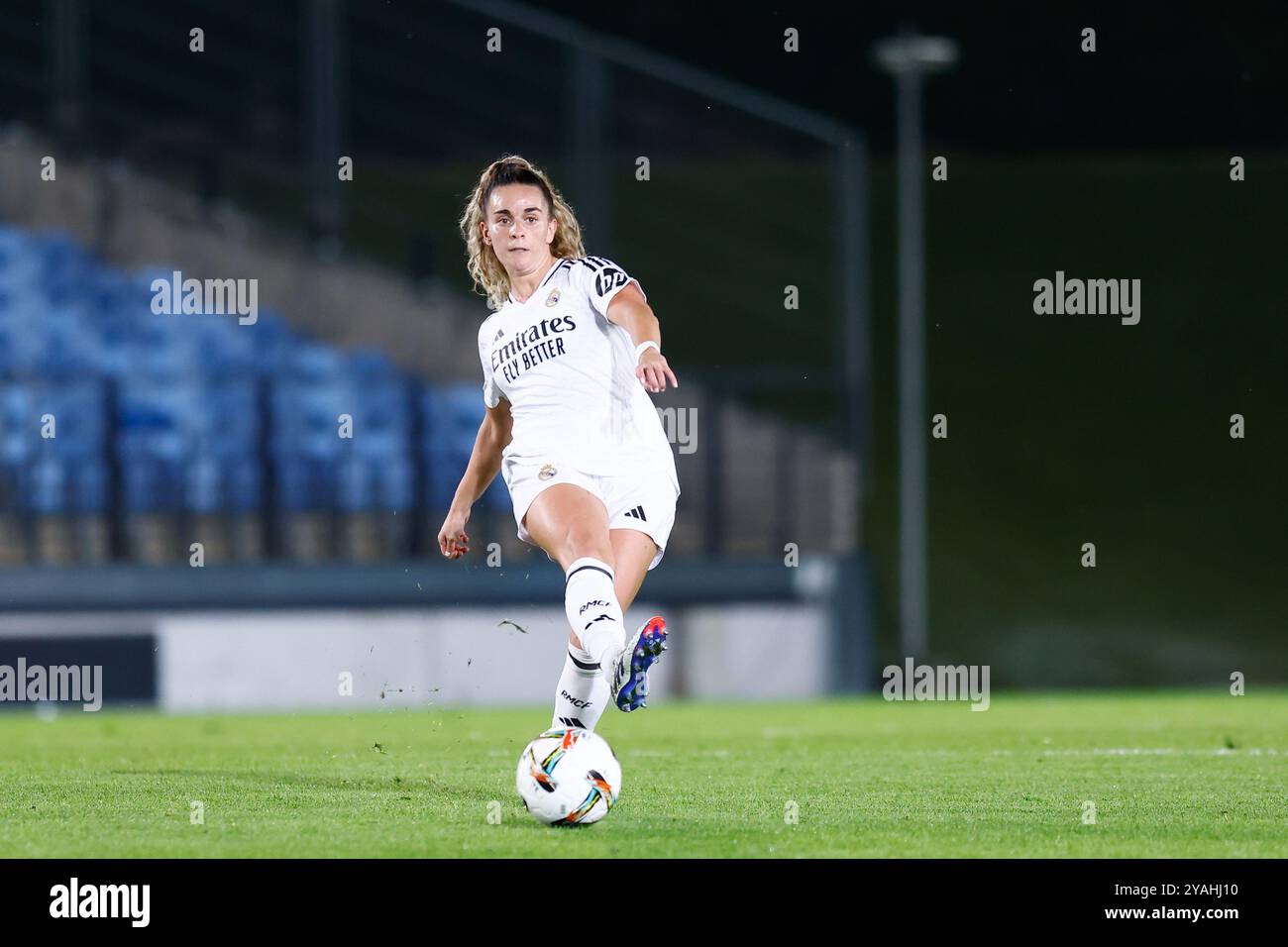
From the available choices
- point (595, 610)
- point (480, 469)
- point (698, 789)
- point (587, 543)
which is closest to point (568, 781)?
point (595, 610)

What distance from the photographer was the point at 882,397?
22406mm

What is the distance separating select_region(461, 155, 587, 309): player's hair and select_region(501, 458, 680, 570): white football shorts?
2.20ft

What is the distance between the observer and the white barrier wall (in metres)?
13.7

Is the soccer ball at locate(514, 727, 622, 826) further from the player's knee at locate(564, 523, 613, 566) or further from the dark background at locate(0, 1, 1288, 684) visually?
the dark background at locate(0, 1, 1288, 684)

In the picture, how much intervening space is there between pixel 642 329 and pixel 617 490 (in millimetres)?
558

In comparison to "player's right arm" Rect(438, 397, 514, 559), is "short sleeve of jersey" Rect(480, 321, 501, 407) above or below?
above

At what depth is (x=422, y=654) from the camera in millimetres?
13828

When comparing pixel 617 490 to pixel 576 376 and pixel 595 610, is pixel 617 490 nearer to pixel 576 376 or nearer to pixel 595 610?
pixel 576 376

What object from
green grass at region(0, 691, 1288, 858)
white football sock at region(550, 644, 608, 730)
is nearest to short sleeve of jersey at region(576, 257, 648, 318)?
white football sock at region(550, 644, 608, 730)

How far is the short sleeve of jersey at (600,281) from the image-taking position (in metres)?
6.41
